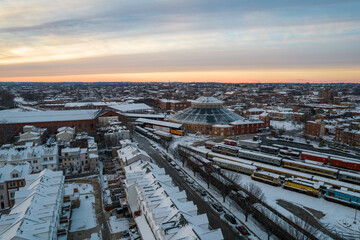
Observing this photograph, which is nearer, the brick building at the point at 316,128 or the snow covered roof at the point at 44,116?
the brick building at the point at 316,128

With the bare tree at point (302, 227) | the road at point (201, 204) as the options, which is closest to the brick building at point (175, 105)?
the road at point (201, 204)

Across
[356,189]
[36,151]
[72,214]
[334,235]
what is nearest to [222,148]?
[356,189]

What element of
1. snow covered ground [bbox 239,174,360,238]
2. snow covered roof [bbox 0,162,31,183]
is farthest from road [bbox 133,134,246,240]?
snow covered roof [bbox 0,162,31,183]

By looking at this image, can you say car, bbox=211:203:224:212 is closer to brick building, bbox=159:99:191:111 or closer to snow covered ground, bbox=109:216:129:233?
snow covered ground, bbox=109:216:129:233

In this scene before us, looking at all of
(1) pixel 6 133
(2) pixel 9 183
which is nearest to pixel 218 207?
(2) pixel 9 183

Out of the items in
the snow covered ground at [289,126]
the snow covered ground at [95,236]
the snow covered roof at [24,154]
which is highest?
the snow covered roof at [24,154]

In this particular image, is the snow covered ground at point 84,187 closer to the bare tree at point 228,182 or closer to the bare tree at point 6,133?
the bare tree at point 228,182

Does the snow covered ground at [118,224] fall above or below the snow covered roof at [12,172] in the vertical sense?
below

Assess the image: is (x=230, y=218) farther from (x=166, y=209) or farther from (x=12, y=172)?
(x=12, y=172)
